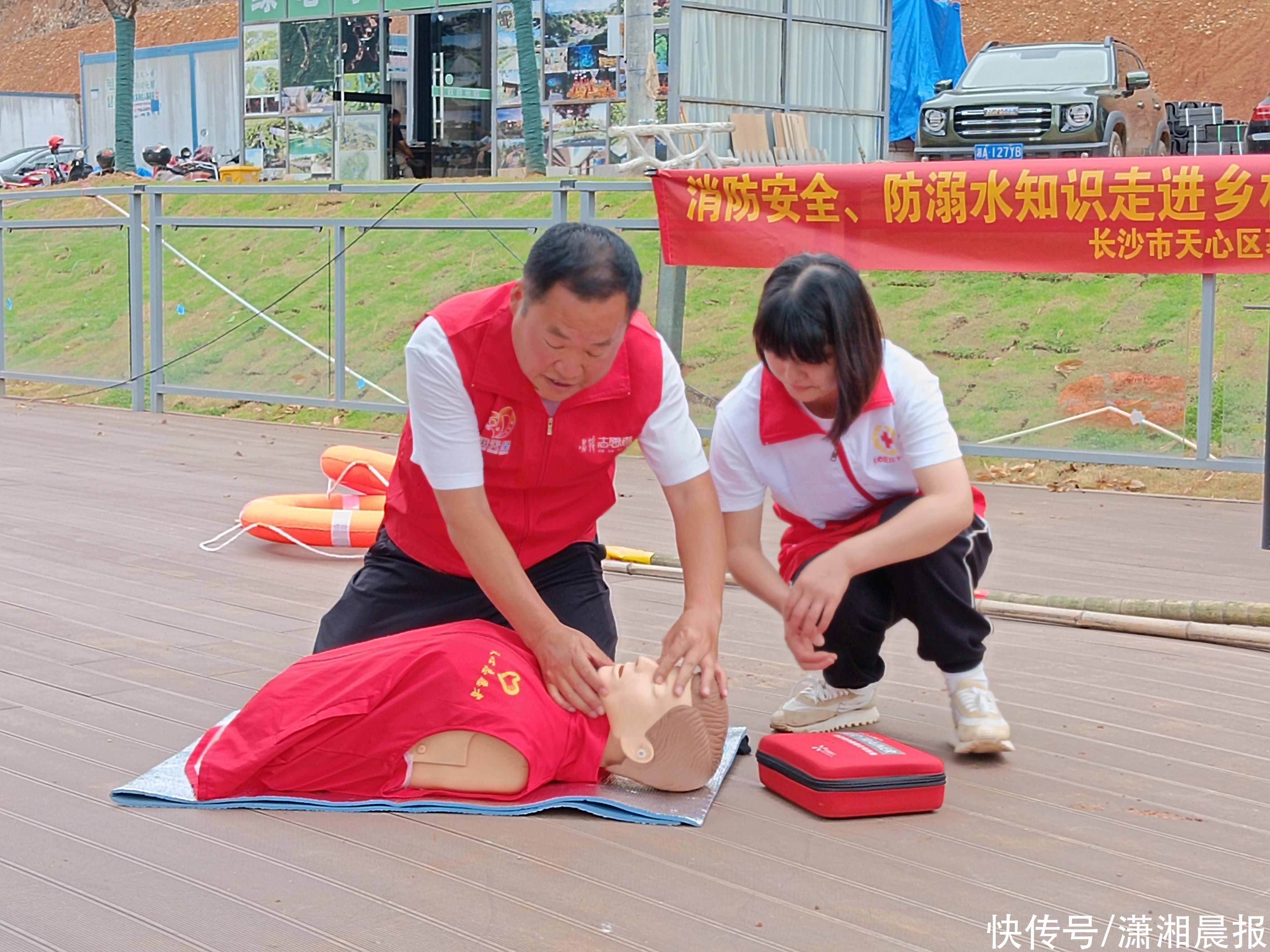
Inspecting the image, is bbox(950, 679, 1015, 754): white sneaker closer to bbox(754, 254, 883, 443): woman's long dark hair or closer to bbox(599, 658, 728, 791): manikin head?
bbox(599, 658, 728, 791): manikin head

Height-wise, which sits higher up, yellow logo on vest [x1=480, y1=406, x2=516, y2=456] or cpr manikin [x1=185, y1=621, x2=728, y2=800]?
yellow logo on vest [x1=480, y1=406, x2=516, y2=456]

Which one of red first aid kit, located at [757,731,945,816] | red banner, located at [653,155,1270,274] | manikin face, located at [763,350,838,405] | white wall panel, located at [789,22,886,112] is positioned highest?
white wall panel, located at [789,22,886,112]

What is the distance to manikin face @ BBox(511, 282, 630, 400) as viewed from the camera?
2662 mm

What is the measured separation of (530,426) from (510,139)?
14.7 m

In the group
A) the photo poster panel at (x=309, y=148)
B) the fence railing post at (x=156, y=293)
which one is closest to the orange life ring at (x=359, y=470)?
the fence railing post at (x=156, y=293)

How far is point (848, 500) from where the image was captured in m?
3.28

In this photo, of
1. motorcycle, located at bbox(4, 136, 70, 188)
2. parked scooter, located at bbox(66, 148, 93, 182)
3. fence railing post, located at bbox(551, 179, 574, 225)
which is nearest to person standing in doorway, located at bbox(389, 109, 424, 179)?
parked scooter, located at bbox(66, 148, 93, 182)

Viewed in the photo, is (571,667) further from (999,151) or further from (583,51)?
(583,51)

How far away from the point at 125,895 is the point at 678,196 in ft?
19.1

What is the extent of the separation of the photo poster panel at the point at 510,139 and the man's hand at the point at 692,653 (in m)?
14.3

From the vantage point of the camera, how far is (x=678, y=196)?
7789 mm

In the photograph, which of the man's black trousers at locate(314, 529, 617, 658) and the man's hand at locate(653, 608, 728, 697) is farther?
the man's black trousers at locate(314, 529, 617, 658)

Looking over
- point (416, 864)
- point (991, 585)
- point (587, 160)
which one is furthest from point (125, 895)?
point (587, 160)

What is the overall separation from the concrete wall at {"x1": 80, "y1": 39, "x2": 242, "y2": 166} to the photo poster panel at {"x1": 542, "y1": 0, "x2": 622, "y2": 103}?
1103 centimetres
